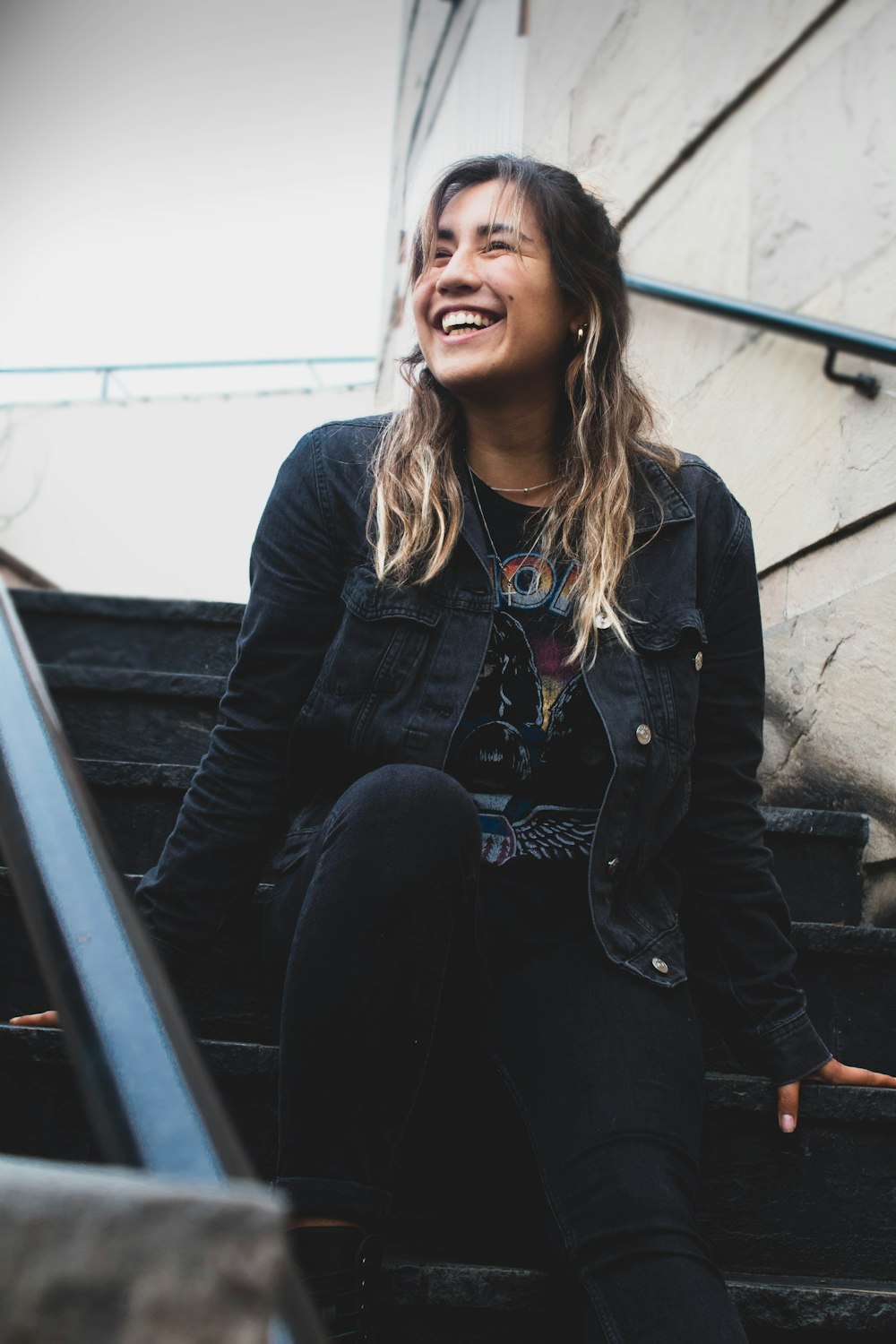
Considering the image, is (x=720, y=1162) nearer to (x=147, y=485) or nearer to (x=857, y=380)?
(x=857, y=380)

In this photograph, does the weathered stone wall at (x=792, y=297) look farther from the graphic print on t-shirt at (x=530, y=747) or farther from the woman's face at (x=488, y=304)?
the graphic print on t-shirt at (x=530, y=747)

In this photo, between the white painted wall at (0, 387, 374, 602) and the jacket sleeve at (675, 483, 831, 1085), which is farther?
the white painted wall at (0, 387, 374, 602)

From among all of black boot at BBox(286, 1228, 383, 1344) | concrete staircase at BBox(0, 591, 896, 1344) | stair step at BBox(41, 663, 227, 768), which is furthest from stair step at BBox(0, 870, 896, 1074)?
stair step at BBox(41, 663, 227, 768)

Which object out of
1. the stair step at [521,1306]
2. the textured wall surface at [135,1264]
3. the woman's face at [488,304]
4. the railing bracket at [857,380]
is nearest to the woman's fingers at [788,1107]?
the stair step at [521,1306]

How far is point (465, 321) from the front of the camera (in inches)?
68.5

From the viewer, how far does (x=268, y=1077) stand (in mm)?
1537

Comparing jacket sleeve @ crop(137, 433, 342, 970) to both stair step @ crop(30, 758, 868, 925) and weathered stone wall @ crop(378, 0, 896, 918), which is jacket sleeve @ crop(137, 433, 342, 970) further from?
weathered stone wall @ crop(378, 0, 896, 918)

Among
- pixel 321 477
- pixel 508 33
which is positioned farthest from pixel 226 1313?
pixel 508 33

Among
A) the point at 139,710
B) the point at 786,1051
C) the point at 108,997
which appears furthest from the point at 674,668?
the point at 139,710

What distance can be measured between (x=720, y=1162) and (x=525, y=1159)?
345 millimetres

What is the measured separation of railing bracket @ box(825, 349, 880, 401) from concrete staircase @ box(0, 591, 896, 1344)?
3.96 feet

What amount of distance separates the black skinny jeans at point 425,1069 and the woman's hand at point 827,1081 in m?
0.26

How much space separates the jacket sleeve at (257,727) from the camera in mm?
1438

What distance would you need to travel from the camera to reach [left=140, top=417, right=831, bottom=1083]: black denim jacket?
58.4 inches
